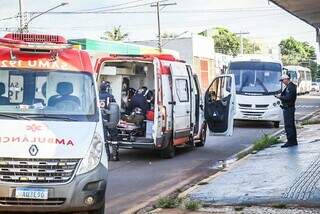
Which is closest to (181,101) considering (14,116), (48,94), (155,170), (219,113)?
(219,113)

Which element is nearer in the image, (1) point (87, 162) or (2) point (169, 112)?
(1) point (87, 162)

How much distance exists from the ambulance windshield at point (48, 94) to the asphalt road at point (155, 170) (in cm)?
186

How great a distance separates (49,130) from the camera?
7.15 m

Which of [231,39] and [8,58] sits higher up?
[231,39]

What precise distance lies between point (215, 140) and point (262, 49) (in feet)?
375

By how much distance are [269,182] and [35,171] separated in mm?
4379

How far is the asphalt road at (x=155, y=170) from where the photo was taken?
10.1 m

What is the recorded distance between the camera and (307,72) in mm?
77438

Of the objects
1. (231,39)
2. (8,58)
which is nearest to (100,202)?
(8,58)

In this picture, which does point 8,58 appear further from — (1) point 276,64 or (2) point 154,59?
(1) point 276,64

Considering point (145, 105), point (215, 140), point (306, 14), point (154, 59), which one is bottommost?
point (215, 140)

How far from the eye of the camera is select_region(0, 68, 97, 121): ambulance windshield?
760 centimetres

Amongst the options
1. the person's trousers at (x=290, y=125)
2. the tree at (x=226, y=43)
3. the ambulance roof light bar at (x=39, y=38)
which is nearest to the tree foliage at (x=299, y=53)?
the tree at (x=226, y=43)

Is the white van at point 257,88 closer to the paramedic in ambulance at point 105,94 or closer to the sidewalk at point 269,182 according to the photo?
the sidewalk at point 269,182
